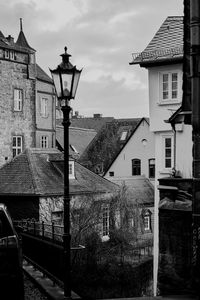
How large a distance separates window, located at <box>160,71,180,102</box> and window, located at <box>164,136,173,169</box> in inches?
76.2

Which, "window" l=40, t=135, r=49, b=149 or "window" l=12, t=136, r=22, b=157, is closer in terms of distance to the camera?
"window" l=12, t=136, r=22, b=157

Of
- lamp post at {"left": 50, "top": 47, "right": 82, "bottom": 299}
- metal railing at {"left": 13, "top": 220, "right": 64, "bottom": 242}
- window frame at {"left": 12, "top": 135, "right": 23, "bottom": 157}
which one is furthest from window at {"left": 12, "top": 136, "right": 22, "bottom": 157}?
lamp post at {"left": 50, "top": 47, "right": 82, "bottom": 299}

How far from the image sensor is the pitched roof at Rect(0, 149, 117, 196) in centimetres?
3700

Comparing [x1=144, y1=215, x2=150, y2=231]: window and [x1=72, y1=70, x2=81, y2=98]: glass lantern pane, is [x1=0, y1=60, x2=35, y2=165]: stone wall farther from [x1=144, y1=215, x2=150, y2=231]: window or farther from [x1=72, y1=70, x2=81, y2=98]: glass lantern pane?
[x1=72, y1=70, x2=81, y2=98]: glass lantern pane

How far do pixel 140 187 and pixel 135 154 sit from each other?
4.35 metres

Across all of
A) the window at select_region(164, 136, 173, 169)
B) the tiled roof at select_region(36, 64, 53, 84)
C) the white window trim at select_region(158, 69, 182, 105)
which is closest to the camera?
the white window trim at select_region(158, 69, 182, 105)

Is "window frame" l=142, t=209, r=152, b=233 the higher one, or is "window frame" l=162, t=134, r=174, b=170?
"window frame" l=162, t=134, r=174, b=170

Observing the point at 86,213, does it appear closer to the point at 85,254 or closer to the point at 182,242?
the point at 85,254

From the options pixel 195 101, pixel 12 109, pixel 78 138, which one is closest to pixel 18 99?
pixel 12 109

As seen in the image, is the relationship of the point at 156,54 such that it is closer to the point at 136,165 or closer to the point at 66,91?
the point at 66,91

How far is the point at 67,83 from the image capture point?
413 inches

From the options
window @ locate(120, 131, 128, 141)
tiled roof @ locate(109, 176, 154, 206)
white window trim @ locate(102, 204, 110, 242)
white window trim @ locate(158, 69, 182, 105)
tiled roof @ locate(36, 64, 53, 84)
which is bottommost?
white window trim @ locate(102, 204, 110, 242)

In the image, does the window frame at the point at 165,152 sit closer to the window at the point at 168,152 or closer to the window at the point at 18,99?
the window at the point at 168,152

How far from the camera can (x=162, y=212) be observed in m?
11.7
